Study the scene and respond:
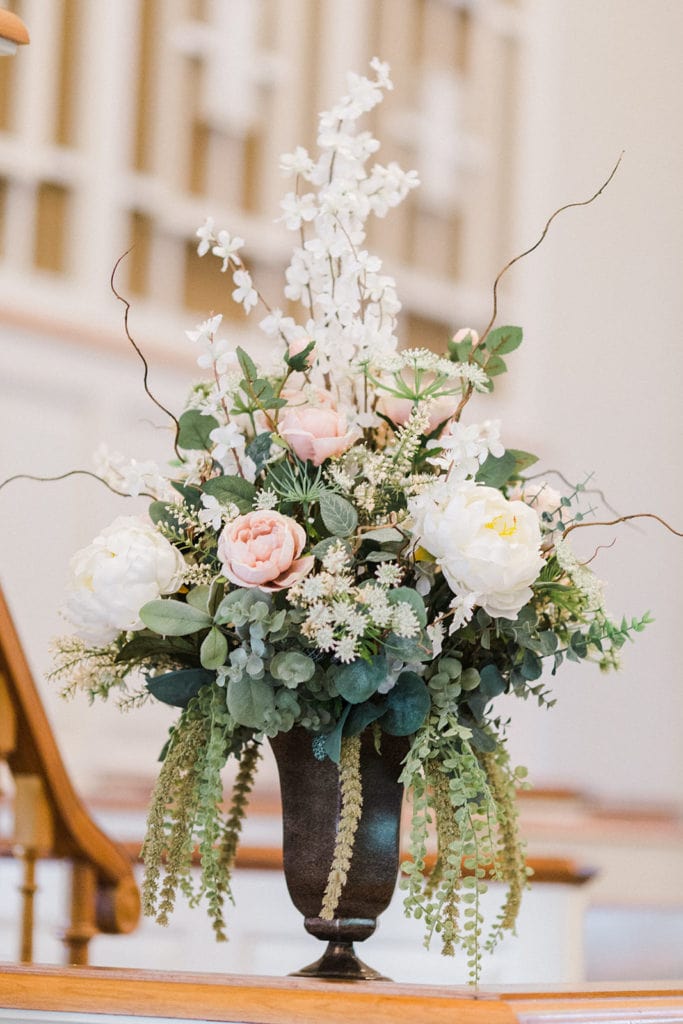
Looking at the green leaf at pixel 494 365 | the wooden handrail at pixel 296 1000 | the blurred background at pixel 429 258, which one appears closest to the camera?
the wooden handrail at pixel 296 1000

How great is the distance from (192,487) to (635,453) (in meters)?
3.77

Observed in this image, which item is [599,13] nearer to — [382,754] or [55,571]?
[55,571]

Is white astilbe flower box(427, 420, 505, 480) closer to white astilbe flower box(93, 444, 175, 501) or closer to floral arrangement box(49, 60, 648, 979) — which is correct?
floral arrangement box(49, 60, 648, 979)

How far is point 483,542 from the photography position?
46.8 inches

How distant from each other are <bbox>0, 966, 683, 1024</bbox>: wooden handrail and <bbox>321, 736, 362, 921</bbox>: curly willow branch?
0.12 m

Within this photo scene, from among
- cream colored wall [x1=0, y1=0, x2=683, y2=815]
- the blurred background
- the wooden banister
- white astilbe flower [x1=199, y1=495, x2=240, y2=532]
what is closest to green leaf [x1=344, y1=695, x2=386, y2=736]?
white astilbe flower [x1=199, y1=495, x2=240, y2=532]

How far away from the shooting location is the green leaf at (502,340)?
1.41 metres

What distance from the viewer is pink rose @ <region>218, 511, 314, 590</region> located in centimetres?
121

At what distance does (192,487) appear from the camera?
137 centimetres

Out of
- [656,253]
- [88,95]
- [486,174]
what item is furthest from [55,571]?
[656,253]

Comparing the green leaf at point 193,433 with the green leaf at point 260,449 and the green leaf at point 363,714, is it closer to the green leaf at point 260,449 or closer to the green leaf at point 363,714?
the green leaf at point 260,449

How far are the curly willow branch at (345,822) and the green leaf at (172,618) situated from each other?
172 millimetres

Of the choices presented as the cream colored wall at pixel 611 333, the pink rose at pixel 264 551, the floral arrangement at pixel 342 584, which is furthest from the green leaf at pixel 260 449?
the cream colored wall at pixel 611 333

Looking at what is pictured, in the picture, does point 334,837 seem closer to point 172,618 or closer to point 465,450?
point 172,618
